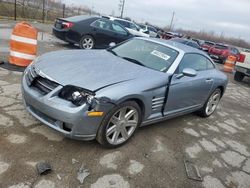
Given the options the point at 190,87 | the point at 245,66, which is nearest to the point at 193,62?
the point at 190,87

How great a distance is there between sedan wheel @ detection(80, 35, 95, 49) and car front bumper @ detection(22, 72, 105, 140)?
25.7 feet

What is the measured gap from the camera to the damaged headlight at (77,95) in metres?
3.13

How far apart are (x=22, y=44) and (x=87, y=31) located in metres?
5.08

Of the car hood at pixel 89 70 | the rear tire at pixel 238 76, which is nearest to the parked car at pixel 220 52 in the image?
the rear tire at pixel 238 76

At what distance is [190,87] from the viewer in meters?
4.66

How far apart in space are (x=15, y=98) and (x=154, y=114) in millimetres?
2425

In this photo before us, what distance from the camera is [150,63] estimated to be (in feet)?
14.4

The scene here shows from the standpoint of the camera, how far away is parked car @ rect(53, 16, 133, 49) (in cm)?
1071

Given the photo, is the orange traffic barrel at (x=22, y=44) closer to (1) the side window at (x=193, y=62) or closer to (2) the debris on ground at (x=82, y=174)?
(1) the side window at (x=193, y=62)

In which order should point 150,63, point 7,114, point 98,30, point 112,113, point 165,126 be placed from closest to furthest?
point 112,113 → point 7,114 → point 150,63 → point 165,126 → point 98,30

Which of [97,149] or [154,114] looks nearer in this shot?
[97,149]

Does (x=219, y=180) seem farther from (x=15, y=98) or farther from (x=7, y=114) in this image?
(x=15, y=98)

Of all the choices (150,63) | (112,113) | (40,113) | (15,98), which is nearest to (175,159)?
(112,113)

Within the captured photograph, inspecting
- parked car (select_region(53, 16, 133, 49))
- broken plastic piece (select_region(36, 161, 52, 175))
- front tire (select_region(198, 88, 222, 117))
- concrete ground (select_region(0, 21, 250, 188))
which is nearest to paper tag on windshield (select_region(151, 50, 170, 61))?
concrete ground (select_region(0, 21, 250, 188))
